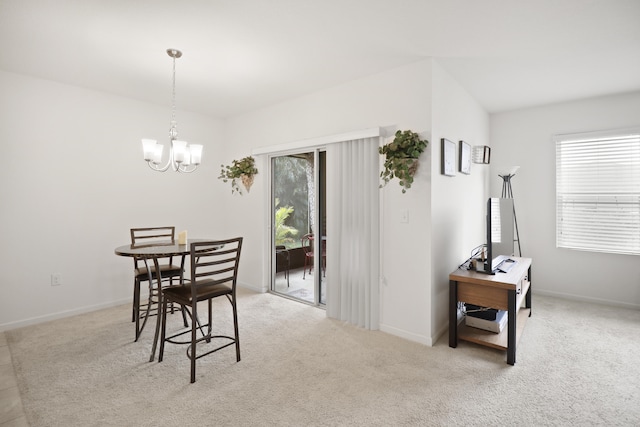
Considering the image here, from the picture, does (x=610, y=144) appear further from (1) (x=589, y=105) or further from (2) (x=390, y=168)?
(2) (x=390, y=168)

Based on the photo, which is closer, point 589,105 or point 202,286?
point 202,286

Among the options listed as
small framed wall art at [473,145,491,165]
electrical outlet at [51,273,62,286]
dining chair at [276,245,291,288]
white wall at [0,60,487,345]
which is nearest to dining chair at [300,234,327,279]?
dining chair at [276,245,291,288]

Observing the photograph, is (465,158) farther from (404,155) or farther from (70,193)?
(70,193)

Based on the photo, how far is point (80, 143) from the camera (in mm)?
3650

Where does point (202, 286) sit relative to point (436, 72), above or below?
below

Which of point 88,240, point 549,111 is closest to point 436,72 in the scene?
point 549,111

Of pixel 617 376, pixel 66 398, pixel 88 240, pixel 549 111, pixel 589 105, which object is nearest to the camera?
pixel 66 398

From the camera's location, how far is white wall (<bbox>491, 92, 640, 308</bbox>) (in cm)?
384

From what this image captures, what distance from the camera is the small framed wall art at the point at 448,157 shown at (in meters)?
3.01

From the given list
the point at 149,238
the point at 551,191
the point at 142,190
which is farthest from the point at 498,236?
the point at 142,190

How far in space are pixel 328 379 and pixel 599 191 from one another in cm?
400

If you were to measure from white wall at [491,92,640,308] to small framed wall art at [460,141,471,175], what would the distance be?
1238 mm

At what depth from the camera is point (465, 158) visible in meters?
3.56

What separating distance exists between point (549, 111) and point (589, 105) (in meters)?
0.40
